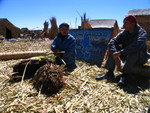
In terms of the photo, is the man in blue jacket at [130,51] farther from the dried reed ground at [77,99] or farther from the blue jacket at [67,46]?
the blue jacket at [67,46]

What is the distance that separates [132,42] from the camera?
120 inches

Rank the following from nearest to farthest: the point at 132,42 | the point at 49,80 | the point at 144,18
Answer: the point at 49,80
the point at 132,42
the point at 144,18

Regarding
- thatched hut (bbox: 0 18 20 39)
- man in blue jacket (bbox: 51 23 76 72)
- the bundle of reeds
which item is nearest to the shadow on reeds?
the bundle of reeds

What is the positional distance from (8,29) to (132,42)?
824 inches

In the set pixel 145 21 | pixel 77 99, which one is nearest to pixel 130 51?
pixel 77 99

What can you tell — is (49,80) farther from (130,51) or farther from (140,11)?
(140,11)

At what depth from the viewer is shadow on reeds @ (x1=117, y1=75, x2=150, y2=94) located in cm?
283

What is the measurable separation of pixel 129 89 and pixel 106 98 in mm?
551

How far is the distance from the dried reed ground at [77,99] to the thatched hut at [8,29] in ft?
59.9

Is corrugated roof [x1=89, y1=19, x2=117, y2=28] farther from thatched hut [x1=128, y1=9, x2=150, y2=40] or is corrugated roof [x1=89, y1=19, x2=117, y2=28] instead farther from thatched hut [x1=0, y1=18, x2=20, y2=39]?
thatched hut [x1=0, y1=18, x2=20, y2=39]

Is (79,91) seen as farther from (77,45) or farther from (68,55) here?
(77,45)

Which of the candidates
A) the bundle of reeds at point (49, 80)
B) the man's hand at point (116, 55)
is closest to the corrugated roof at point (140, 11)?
the man's hand at point (116, 55)

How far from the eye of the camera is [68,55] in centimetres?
414

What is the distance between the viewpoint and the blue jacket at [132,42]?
2926mm
